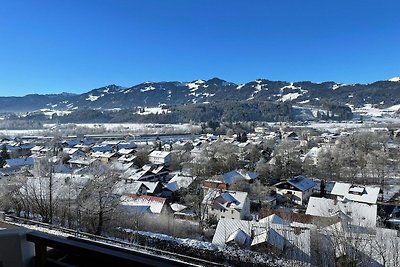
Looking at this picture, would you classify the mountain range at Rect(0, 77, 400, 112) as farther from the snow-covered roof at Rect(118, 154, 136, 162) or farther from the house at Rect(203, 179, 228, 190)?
the house at Rect(203, 179, 228, 190)

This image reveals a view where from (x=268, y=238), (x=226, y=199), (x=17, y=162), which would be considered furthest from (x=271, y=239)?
(x=17, y=162)

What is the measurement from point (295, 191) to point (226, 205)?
7.10 metres

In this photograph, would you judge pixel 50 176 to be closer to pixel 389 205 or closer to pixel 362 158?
pixel 389 205

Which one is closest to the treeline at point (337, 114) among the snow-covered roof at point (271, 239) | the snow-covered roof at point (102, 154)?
the snow-covered roof at point (102, 154)

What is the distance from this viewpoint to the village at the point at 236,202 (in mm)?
8359

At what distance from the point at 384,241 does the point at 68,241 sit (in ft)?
28.0

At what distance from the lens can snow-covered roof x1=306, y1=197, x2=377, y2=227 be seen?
13875 mm

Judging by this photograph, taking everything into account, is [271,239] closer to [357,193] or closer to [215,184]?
[215,184]

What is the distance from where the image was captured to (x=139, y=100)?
165375 mm

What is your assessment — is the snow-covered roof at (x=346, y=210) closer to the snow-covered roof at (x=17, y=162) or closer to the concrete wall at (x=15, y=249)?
the concrete wall at (x=15, y=249)

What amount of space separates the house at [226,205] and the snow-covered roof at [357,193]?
7179 mm

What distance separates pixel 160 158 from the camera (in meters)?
34.5

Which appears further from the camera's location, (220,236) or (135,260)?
(220,236)

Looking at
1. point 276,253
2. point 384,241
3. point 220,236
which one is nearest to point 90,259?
point 276,253
